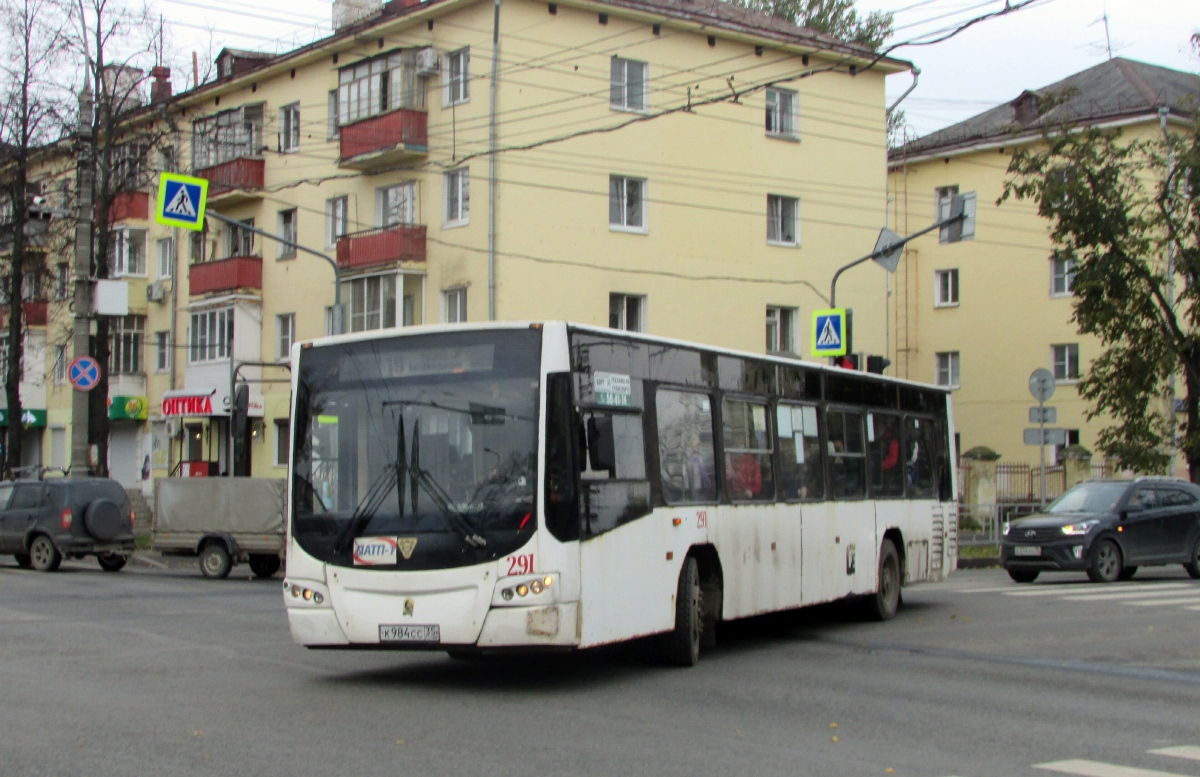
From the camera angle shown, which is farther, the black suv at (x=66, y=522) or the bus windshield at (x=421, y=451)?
the black suv at (x=66, y=522)

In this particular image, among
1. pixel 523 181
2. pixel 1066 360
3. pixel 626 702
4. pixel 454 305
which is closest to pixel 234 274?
pixel 454 305

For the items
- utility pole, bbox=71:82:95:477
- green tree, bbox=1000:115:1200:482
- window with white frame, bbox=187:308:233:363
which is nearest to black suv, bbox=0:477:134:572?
utility pole, bbox=71:82:95:477

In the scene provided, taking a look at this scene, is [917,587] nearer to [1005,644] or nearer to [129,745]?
[1005,644]

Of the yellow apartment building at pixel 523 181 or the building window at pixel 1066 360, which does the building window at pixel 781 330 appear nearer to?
the yellow apartment building at pixel 523 181

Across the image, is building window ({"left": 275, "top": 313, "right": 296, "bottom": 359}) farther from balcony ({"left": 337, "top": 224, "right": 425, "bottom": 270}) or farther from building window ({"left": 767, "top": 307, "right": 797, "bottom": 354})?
building window ({"left": 767, "top": 307, "right": 797, "bottom": 354})

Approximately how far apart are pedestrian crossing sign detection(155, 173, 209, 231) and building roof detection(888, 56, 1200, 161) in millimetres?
27836

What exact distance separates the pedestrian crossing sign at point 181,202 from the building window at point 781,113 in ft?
65.0

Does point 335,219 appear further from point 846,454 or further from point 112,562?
point 846,454

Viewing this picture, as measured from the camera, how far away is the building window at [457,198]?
37656mm

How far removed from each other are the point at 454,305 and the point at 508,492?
28123mm

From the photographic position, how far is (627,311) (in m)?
39.1

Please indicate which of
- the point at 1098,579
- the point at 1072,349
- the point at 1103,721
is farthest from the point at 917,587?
the point at 1072,349

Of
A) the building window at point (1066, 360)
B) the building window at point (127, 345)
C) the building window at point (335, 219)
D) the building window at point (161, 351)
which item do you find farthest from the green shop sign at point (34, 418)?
the building window at point (1066, 360)

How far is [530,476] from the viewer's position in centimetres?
1049
